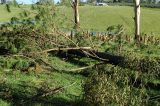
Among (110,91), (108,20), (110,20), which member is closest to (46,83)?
(110,91)

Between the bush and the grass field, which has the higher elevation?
the bush

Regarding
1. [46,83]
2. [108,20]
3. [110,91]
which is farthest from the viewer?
[108,20]

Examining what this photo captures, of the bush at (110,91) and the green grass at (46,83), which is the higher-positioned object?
the bush at (110,91)

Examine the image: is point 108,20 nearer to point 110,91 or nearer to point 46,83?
point 46,83

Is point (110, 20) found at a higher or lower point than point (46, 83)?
lower

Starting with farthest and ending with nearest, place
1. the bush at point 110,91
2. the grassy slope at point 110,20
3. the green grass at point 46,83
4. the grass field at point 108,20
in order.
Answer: the grassy slope at point 110,20
the grass field at point 108,20
the green grass at point 46,83
the bush at point 110,91

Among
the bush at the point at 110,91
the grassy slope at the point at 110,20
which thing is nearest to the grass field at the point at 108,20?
the grassy slope at the point at 110,20

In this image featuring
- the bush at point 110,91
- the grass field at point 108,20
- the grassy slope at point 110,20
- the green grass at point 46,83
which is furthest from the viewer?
the grassy slope at point 110,20

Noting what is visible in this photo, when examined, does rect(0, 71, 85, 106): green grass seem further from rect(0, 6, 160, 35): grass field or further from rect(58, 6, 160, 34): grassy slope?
rect(58, 6, 160, 34): grassy slope

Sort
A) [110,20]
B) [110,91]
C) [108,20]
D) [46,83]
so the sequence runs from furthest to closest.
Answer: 1. [108,20]
2. [110,20]
3. [46,83]
4. [110,91]

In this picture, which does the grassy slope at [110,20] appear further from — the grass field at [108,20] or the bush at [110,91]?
the bush at [110,91]

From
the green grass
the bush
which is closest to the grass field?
the green grass

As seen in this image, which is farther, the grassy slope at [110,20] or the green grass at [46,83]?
the grassy slope at [110,20]

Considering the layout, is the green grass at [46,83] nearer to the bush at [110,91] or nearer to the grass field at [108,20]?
the bush at [110,91]
